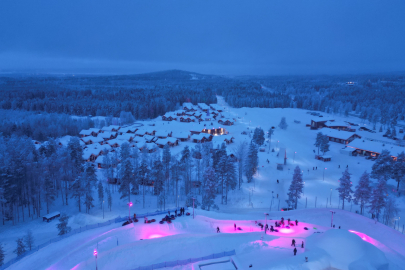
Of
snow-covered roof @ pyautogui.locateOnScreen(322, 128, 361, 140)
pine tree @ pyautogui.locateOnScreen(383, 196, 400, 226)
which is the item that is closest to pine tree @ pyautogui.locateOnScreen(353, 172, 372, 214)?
pine tree @ pyautogui.locateOnScreen(383, 196, 400, 226)

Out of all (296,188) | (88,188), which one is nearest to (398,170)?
(296,188)

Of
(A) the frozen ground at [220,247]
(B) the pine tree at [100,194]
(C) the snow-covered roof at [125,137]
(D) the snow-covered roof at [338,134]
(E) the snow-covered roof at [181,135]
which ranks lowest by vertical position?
(B) the pine tree at [100,194]

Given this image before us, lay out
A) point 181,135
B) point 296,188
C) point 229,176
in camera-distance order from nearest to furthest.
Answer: point 296,188 → point 229,176 → point 181,135

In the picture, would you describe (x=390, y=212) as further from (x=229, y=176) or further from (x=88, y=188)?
(x=88, y=188)

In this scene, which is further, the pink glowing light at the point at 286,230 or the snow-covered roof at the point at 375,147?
the snow-covered roof at the point at 375,147

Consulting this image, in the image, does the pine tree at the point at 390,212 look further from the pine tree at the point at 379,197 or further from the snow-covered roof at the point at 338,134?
the snow-covered roof at the point at 338,134

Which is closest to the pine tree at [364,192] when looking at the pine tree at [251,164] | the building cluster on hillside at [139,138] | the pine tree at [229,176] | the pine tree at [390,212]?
the pine tree at [390,212]

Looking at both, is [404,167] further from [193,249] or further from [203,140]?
[203,140]
